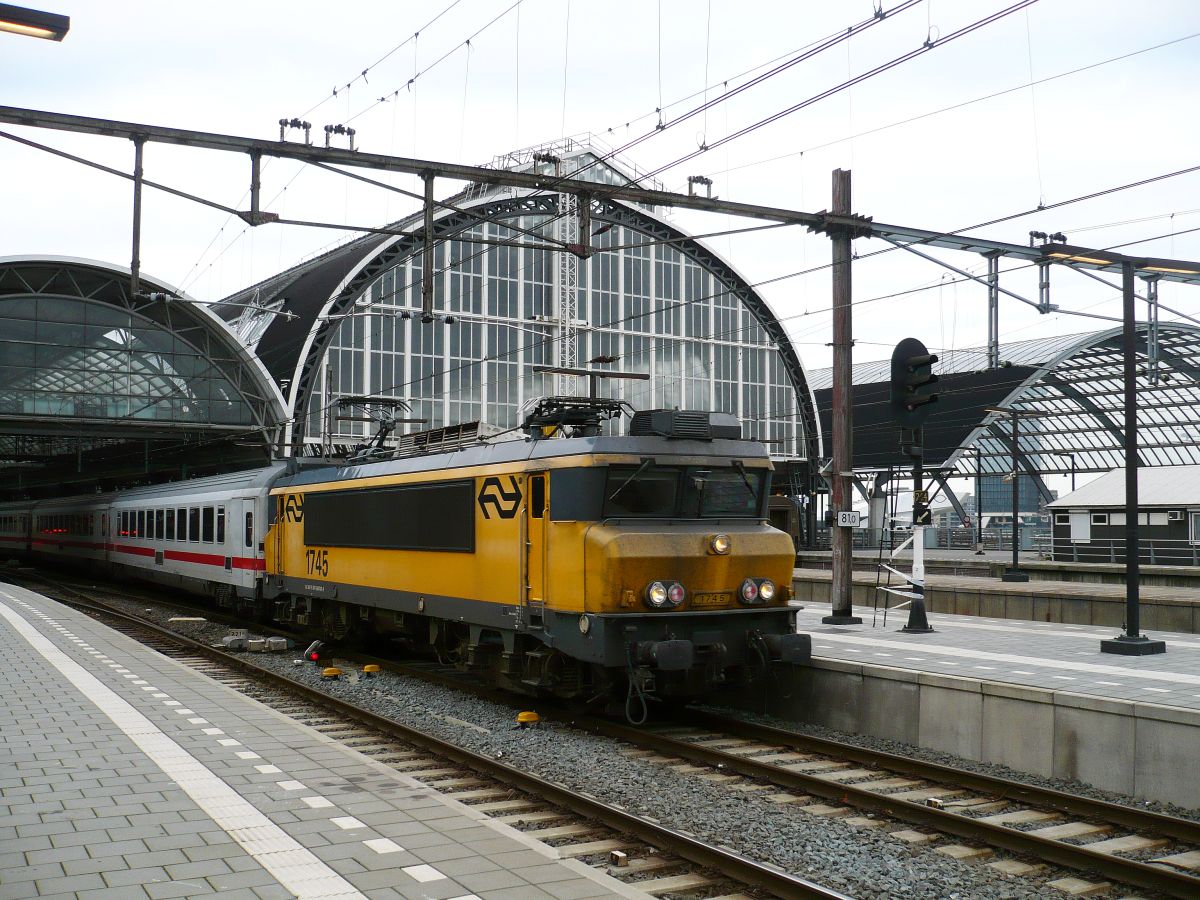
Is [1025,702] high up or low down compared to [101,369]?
down

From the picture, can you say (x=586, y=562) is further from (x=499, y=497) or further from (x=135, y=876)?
(x=135, y=876)

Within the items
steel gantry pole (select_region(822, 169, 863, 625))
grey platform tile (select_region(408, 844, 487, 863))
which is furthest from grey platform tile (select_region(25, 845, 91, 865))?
steel gantry pole (select_region(822, 169, 863, 625))

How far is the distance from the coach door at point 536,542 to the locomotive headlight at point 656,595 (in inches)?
51.0

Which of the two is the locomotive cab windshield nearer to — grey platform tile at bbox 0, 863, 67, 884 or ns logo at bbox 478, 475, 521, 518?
ns logo at bbox 478, 475, 521, 518

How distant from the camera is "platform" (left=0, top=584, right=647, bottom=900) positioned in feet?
20.3

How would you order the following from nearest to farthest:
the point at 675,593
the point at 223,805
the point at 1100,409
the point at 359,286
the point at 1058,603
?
1. the point at 223,805
2. the point at 675,593
3. the point at 1058,603
4. the point at 359,286
5. the point at 1100,409

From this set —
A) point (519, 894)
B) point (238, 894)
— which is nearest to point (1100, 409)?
point (519, 894)

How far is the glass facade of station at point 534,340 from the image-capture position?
45500mm

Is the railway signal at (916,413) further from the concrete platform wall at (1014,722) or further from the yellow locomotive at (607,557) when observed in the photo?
the yellow locomotive at (607,557)

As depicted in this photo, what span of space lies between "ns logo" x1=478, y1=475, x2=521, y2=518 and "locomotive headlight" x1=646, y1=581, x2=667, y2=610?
204cm

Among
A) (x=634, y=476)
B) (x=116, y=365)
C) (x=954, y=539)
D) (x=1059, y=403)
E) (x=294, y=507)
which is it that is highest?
(x=1059, y=403)

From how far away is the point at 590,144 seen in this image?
48.5 metres

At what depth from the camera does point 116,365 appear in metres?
40.0

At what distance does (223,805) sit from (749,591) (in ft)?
20.6
